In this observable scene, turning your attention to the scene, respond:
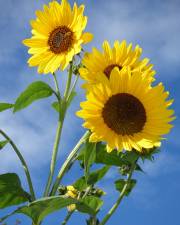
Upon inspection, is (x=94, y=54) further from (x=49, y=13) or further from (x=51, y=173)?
(x=51, y=173)

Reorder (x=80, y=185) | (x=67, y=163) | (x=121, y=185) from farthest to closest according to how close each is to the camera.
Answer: (x=80, y=185)
(x=121, y=185)
(x=67, y=163)

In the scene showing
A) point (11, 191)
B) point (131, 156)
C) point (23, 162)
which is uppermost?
point (131, 156)

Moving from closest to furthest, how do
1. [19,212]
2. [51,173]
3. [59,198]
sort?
[59,198]
[19,212]
[51,173]

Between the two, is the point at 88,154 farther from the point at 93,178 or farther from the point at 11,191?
the point at 93,178

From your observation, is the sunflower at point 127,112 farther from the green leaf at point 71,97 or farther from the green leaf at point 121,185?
the green leaf at point 121,185

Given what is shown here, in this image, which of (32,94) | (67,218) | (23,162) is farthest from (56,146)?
(67,218)

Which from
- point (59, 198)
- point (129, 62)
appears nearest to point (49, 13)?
point (129, 62)
